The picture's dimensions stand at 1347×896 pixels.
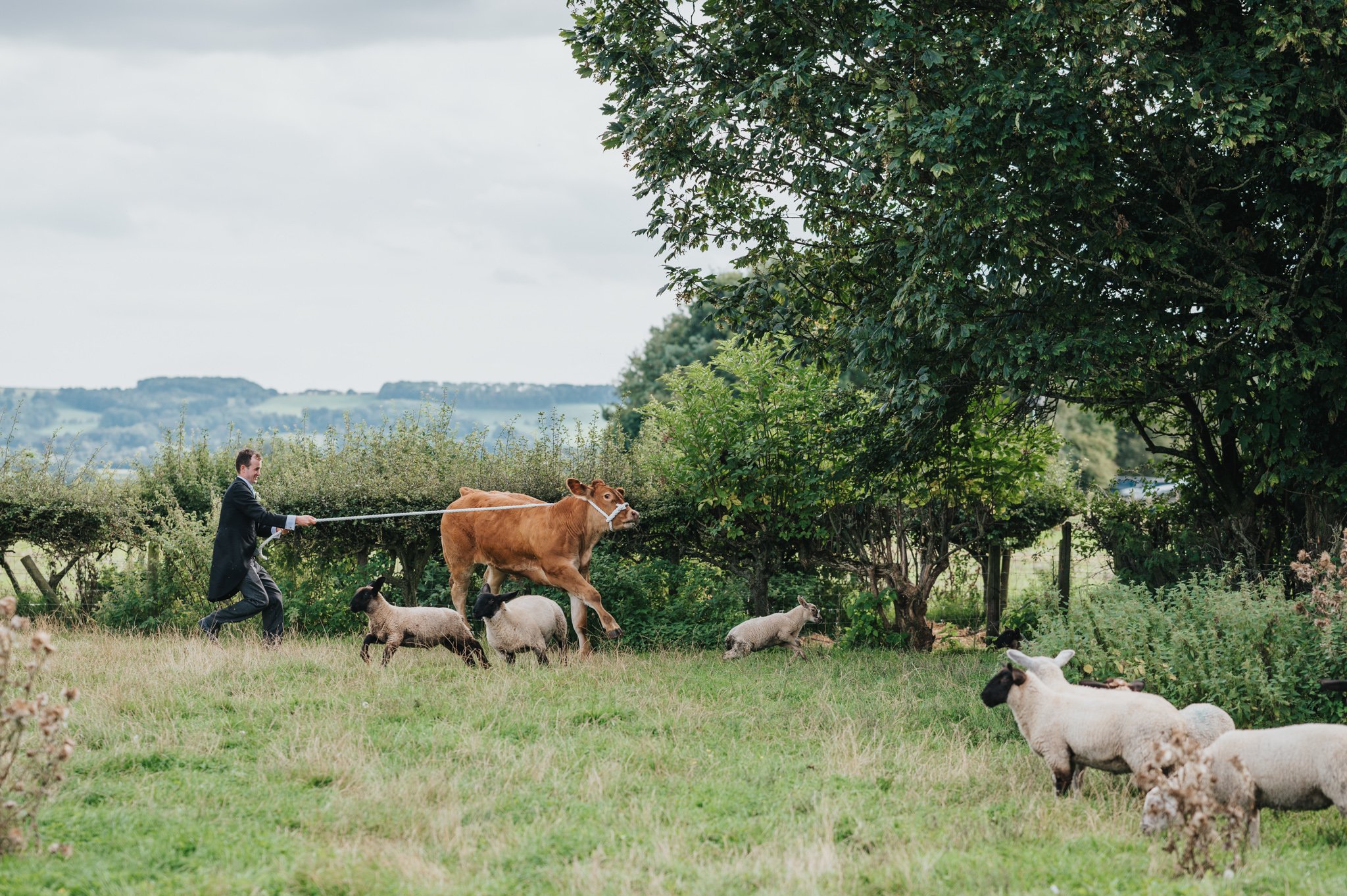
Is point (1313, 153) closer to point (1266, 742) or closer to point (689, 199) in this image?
point (1266, 742)

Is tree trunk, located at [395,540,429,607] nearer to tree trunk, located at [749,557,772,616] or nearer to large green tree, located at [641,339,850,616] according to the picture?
large green tree, located at [641,339,850,616]

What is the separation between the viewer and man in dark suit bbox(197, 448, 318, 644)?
1159 centimetres

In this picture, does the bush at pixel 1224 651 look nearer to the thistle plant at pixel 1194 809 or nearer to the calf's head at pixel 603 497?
the thistle plant at pixel 1194 809

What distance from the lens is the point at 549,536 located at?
38.8 ft

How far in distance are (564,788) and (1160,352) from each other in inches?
262

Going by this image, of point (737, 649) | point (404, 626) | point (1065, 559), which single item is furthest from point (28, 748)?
point (1065, 559)

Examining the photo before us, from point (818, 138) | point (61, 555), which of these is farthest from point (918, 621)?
point (61, 555)

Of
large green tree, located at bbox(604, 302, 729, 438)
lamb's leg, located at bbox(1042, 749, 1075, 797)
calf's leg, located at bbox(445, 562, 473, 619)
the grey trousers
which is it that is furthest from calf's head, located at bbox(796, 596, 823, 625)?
large green tree, located at bbox(604, 302, 729, 438)

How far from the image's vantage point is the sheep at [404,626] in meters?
10.4

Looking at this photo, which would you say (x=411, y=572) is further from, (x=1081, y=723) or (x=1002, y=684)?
(x=1081, y=723)

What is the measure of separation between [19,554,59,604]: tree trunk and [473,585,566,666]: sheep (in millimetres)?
8473

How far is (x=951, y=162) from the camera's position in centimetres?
905

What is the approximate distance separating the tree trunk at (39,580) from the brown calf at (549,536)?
7.16 metres

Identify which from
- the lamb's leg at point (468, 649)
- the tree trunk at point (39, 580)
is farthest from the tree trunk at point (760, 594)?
the tree trunk at point (39, 580)
